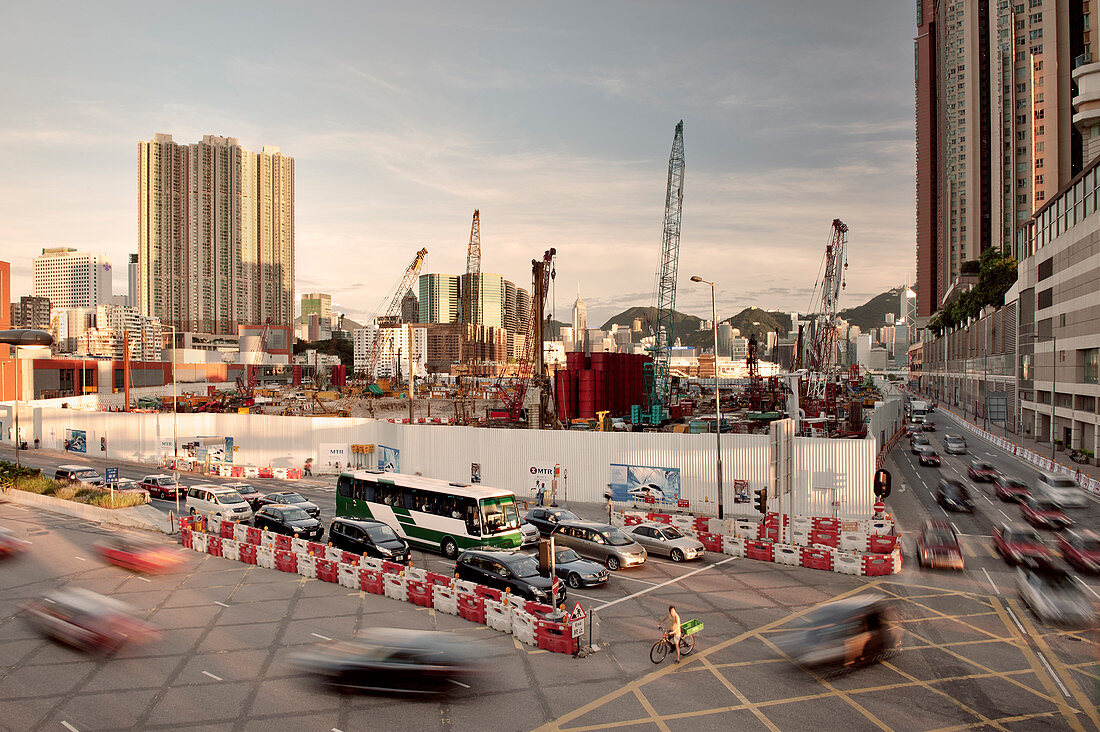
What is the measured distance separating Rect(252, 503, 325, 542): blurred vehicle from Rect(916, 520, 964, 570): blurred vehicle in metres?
22.2

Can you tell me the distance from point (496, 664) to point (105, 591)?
13152mm

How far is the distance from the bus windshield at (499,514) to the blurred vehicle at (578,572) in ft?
11.6

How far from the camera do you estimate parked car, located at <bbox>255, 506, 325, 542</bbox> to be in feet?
84.8

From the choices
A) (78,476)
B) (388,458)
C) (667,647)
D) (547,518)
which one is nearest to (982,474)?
(547,518)

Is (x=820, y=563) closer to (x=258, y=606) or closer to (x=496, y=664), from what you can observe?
(x=496, y=664)

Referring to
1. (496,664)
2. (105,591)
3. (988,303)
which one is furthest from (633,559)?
(988,303)

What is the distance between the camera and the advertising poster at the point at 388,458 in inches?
1596

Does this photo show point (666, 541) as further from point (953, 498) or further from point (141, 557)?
point (953, 498)

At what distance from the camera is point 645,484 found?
108ft

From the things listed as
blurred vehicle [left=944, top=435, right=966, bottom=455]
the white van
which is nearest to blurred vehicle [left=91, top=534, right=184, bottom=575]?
the white van

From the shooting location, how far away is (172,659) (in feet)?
47.5

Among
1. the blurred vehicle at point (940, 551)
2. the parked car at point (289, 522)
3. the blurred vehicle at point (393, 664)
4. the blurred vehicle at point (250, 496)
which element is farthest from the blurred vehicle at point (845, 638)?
the blurred vehicle at point (250, 496)

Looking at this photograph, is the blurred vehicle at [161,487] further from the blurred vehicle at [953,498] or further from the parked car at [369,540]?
the blurred vehicle at [953,498]

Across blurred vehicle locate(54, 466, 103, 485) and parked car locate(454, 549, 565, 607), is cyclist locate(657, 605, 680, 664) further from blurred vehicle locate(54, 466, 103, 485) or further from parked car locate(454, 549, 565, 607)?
blurred vehicle locate(54, 466, 103, 485)
